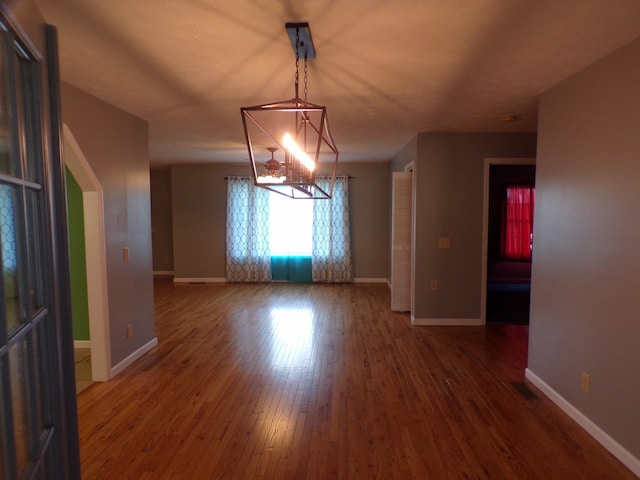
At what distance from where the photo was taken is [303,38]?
A: 2023mm

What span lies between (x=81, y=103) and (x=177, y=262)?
207 inches

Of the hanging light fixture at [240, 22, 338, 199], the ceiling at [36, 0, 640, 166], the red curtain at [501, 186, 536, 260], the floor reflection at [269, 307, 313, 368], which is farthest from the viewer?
the red curtain at [501, 186, 536, 260]

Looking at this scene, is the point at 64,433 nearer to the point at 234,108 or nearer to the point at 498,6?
the point at 498,6

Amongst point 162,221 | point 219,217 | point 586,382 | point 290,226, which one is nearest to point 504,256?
point 290,226

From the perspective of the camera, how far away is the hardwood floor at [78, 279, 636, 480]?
6.95ft

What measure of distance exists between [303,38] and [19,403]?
1.96m

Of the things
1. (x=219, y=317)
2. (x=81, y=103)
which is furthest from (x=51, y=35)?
(x=219, y=317)

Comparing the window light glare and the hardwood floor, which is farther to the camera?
the hardwood floor

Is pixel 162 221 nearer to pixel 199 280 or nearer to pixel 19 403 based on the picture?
pixel 199 280

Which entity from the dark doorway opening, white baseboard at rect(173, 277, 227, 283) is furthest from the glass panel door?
white baseboard at rect(173, 277, 227, 283)

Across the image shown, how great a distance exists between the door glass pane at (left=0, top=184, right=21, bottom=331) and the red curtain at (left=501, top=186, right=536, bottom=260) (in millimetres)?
8285

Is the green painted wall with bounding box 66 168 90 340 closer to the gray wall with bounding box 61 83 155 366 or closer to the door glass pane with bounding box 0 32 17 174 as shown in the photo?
the gray wall with bounding box 61 83 155 366

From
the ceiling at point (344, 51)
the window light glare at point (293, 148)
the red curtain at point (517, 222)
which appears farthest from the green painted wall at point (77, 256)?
the red curtain at point (517, 222)

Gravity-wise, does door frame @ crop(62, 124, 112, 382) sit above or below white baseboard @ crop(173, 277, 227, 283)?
above
